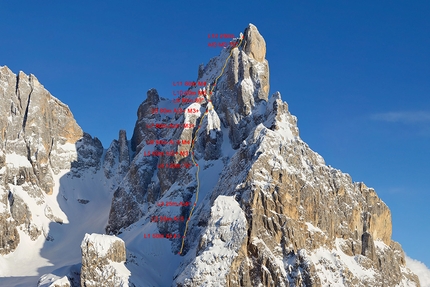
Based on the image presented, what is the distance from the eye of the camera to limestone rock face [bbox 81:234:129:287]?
157 metres

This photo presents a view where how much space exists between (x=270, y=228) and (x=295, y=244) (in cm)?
744

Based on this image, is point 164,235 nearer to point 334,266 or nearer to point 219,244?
point 219,244

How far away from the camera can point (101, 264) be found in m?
160

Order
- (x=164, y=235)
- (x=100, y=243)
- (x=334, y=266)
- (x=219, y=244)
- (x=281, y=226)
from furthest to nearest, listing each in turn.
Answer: (x=164, y=235)
(x=334, y=266)
(x=100, y=243)
(x=281, y=226)
(x=219, y=244)

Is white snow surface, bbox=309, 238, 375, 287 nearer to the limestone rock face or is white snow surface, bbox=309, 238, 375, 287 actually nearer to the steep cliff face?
the steep cliff face

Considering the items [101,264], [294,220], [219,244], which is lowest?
[101,264]

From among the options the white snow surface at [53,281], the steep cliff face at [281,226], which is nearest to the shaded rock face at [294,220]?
the steep cliff face at [281,226]

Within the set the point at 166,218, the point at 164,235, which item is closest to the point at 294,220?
the point at 164,235

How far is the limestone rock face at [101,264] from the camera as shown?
157375 millimetres

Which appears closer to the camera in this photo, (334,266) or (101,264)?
(101,264)

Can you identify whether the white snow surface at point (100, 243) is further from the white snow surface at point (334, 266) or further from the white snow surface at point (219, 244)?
the white snow surface at point (334, 266)

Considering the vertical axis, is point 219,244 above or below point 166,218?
below

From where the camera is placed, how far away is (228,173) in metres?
183

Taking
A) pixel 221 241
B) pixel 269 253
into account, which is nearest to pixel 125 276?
pixel 221 241
